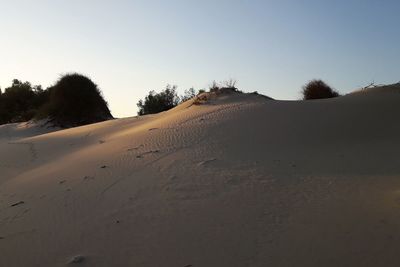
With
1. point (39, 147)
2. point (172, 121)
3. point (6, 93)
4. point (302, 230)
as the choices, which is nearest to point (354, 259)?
point (302, 230)

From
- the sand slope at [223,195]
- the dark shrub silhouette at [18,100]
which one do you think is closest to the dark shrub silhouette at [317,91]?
the sand slope at [223,195]

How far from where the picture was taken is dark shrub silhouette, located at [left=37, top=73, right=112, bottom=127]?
22750mm

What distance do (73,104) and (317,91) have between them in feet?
35.6

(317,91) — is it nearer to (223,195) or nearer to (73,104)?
(73,104)

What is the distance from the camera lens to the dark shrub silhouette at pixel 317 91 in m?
19.0

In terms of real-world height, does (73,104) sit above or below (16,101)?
below

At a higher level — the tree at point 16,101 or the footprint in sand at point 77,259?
the tree at point 16,101

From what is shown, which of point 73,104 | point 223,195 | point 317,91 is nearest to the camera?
point 223,195

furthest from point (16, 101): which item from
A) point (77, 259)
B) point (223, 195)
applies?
point (77, 259)

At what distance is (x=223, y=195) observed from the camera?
5277 millimetres

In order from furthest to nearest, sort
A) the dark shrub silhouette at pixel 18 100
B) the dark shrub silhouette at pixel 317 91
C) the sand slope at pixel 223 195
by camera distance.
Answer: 1. the dark shrub silhouette at pixel 18 100
2. the dark shrub silhouette at pixel 317 91
3. the sand slope at pixel 223 195

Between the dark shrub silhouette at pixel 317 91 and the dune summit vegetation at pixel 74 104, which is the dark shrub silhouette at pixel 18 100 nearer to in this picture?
the dune summit vegetation at pixel 74 104

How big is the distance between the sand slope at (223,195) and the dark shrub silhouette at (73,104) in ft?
43.6

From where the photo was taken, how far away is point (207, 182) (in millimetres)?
5785
